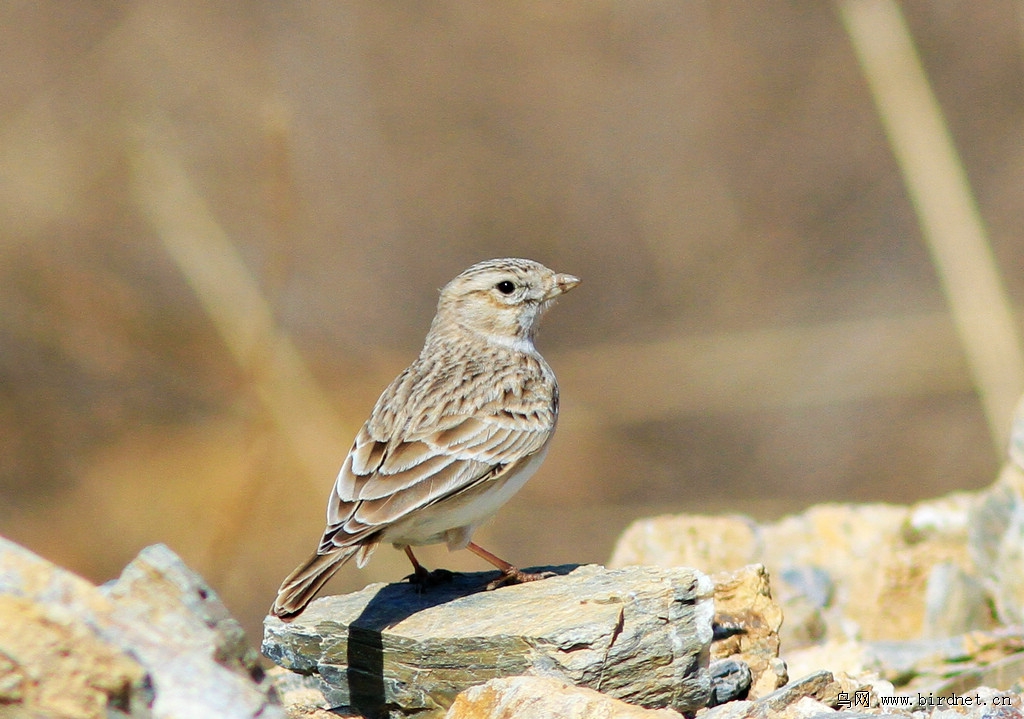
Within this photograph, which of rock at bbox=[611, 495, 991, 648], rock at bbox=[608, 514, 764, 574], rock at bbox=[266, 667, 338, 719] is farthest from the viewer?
rock at bbox=[608, 514, 764, 574]

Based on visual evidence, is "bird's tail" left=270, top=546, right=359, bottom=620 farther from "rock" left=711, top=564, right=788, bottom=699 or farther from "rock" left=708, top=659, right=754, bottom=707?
"rock" left=711, top=564, right=788, bottom=699

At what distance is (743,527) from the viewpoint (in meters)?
7.57

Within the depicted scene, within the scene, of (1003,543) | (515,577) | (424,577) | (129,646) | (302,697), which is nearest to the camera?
(129,646)

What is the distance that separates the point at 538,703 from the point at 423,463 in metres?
1.59

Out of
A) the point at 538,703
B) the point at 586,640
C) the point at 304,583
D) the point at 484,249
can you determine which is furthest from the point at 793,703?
the point at 484,249

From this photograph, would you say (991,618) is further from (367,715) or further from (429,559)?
(429,559)

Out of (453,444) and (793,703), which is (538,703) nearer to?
(793,703)

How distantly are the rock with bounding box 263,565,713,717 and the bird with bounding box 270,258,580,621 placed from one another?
322 mm

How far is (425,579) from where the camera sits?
19.4ft

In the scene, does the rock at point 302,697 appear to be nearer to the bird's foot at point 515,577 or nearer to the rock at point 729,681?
the bird's foot at point 515,577

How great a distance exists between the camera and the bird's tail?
4820 millimetres

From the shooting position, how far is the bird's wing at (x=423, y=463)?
17.4ft

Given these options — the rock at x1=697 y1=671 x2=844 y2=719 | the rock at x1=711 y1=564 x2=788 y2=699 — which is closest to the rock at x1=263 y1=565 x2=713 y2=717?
the rock at x1=697 y1=671 x2=844 y2=719

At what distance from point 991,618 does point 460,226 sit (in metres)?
7.56
